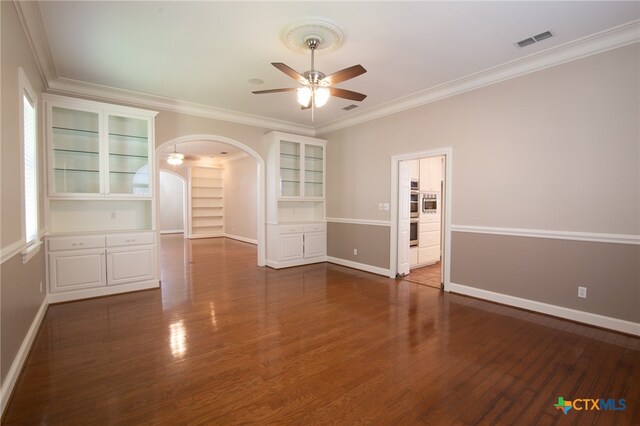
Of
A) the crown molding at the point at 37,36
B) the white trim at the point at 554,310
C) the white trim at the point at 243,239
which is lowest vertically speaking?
the white trim at the point at 554,310

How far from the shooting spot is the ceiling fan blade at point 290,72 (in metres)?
2.76

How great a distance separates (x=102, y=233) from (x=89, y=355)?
2.14 meters

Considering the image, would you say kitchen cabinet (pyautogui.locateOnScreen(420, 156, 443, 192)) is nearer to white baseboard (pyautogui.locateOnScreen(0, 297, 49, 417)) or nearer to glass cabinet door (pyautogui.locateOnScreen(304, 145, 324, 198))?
glass cabinet door (pyautogui.locateOnScreen(304, 145, 324, 198))

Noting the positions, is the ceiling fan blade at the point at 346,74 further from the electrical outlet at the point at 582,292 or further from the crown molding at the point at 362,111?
the electrical outlet at the point at 582,292

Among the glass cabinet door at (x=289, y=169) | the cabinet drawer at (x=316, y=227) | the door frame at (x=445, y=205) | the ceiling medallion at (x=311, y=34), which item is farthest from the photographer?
the cabinet drawer at (x=316, y=227)

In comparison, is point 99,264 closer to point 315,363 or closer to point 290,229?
point 290,229

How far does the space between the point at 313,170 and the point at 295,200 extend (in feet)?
2.70

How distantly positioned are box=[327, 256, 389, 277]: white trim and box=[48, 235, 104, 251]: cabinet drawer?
167 inches

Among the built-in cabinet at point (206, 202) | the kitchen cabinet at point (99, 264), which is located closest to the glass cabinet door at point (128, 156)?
the kitchen cabinet at point (99, 264)

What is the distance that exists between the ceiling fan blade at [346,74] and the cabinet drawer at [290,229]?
12.0 feet

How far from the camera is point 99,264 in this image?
433 centimetres

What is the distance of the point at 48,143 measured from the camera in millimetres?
4082

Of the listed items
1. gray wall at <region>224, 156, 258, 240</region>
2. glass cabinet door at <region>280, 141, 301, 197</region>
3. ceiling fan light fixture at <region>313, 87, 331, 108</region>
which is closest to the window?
ceiling fan light fixture at <region>313, 87, 331, 108</region>

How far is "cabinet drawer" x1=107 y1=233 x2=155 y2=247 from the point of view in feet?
14.4
